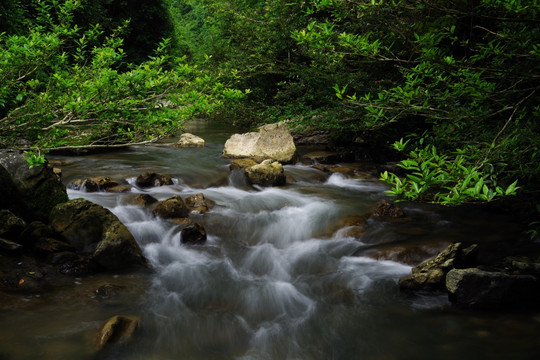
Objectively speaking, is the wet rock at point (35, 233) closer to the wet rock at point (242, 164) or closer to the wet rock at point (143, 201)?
the wet rock at point (143, 201)

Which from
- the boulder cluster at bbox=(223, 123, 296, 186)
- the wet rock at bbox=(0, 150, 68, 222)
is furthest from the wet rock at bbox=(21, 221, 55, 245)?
the boulder cluster at bbox=(223, 123, 296, 186)

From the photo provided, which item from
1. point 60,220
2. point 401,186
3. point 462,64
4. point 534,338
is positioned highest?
point 462,64

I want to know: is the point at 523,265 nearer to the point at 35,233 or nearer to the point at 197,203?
the point at 197,203

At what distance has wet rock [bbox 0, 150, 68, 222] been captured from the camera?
5609mm

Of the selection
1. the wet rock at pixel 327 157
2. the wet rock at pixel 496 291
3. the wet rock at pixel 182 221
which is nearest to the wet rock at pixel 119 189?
the wet rock at pixel 182 221

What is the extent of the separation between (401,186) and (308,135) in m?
12.1

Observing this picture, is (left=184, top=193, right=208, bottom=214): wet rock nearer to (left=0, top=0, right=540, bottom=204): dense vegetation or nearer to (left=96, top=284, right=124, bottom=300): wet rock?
(left=0, top=0, right=540, bottom=204): dense vegetation

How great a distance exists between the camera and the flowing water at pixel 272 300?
3939 millimetres

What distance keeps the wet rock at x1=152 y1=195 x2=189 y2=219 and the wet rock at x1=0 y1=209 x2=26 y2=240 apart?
2184 mm

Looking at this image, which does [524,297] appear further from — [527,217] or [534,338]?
[527,217]

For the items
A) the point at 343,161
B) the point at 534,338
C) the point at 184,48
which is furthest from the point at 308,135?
the point at 184,48

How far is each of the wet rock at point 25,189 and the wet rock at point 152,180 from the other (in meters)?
2.79

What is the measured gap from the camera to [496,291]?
14.4ft

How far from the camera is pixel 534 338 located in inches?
154
